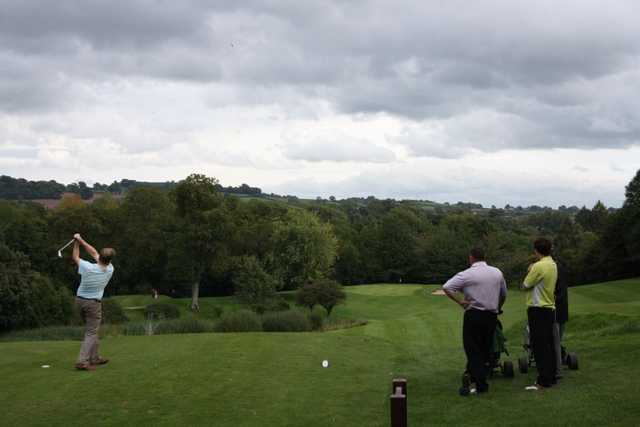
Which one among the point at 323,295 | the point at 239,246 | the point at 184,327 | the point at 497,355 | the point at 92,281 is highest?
the point at 92,281

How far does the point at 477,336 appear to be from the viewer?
1008cm

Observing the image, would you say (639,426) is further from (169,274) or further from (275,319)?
(169,274)

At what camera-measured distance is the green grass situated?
9102 mm

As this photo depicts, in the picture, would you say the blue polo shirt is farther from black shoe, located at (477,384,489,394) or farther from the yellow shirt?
the yellow shirt

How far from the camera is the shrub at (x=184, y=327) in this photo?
23.7m

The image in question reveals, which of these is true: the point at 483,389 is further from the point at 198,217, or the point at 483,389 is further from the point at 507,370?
the point at 198,217

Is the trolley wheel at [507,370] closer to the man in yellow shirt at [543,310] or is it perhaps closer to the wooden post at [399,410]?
the man in yellow shirt at [543,310]

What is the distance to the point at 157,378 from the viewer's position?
1220 centimetres

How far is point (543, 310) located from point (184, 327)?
1630 centimetres

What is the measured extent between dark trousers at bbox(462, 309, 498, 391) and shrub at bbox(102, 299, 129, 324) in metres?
42.6

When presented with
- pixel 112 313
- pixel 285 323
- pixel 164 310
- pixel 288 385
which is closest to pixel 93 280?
pixel 288 385

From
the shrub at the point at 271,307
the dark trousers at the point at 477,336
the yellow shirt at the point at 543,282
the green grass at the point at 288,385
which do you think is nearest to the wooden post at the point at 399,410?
the green grass at the point at 288,385

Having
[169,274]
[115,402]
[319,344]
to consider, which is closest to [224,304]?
[169,274]

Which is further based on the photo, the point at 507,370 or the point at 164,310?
the point at 164,310
